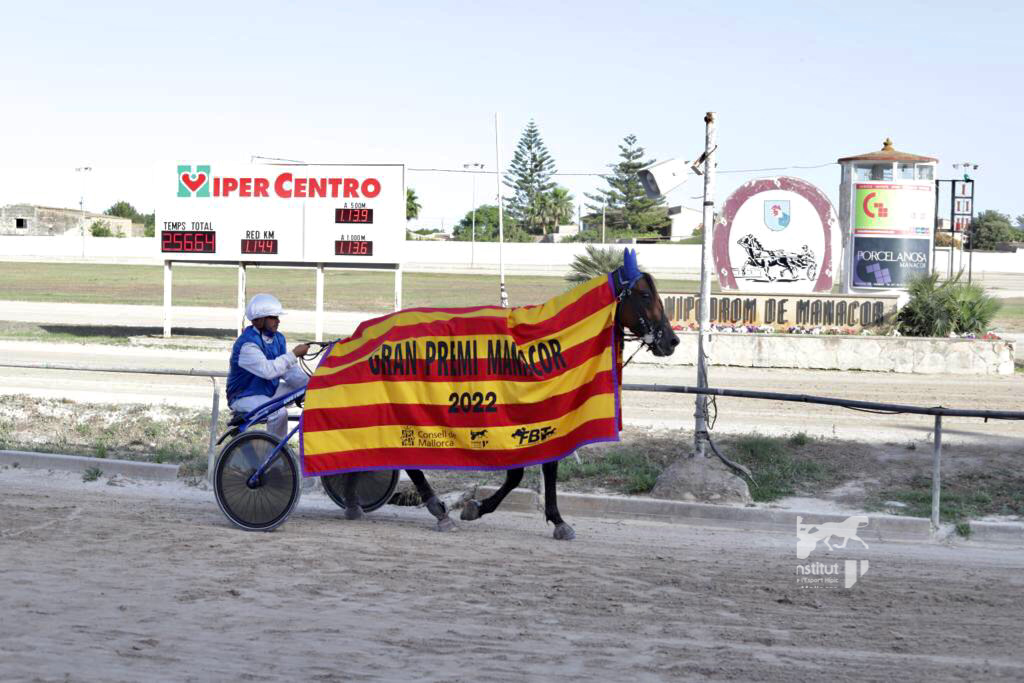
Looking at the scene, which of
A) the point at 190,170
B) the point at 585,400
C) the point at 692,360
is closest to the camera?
the point at 585,400

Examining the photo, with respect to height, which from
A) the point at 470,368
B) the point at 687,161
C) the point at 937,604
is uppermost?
the point at 687,161

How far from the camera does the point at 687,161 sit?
33.3ft

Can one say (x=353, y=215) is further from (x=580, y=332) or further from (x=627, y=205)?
(x=627, y=205)

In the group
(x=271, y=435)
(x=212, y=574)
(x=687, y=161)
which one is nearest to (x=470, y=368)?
(x=271, y=435)

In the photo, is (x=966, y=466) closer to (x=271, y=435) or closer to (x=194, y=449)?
(x=271, y=435)

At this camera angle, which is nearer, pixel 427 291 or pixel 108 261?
pixel 427 291

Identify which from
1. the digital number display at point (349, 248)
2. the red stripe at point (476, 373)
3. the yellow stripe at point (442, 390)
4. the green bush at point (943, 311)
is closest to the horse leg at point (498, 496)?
the yellow stripe at point (442, 390)

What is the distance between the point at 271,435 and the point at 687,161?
450 centimetres

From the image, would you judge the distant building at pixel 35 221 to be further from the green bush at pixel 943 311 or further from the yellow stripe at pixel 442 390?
the yellow stripe at pixel 442 390

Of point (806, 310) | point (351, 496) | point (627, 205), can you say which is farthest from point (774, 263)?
point (627, 205)

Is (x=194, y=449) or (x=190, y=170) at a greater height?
(x=190, y=170)

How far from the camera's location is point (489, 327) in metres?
7.99
